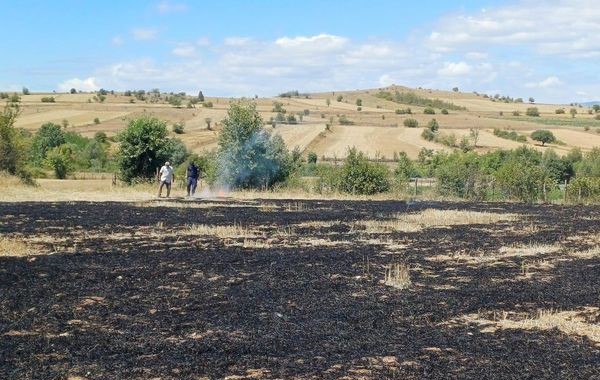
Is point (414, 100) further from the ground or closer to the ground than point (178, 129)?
further from the ground

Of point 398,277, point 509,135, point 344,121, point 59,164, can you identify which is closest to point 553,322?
point 398,277

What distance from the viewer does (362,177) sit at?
41.7 meters

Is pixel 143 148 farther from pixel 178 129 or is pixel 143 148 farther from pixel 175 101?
pixel 175 101

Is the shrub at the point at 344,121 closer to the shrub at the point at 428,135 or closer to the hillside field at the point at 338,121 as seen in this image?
the hillside field at the point at 338,121

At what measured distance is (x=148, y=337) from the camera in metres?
9.35

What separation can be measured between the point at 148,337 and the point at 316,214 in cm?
1901

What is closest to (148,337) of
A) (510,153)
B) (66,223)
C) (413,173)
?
(66,223)

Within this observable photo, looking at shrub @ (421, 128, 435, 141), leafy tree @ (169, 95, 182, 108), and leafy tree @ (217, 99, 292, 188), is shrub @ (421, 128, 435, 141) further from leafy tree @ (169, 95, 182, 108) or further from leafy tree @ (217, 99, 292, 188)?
leafy tree @ (169, 95, 182, 108)

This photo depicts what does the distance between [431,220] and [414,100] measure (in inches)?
4892

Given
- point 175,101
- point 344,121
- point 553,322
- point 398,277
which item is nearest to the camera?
point 553,322

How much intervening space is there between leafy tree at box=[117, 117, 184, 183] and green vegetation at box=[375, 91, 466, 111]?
309ft

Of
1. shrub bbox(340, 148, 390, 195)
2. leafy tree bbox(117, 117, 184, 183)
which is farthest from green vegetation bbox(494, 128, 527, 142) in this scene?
leafy tree bbox(117, 117, 184, 183)

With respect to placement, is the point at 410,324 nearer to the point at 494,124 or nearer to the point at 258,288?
the point at 258,288

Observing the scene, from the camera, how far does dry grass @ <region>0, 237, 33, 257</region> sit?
1630cm
